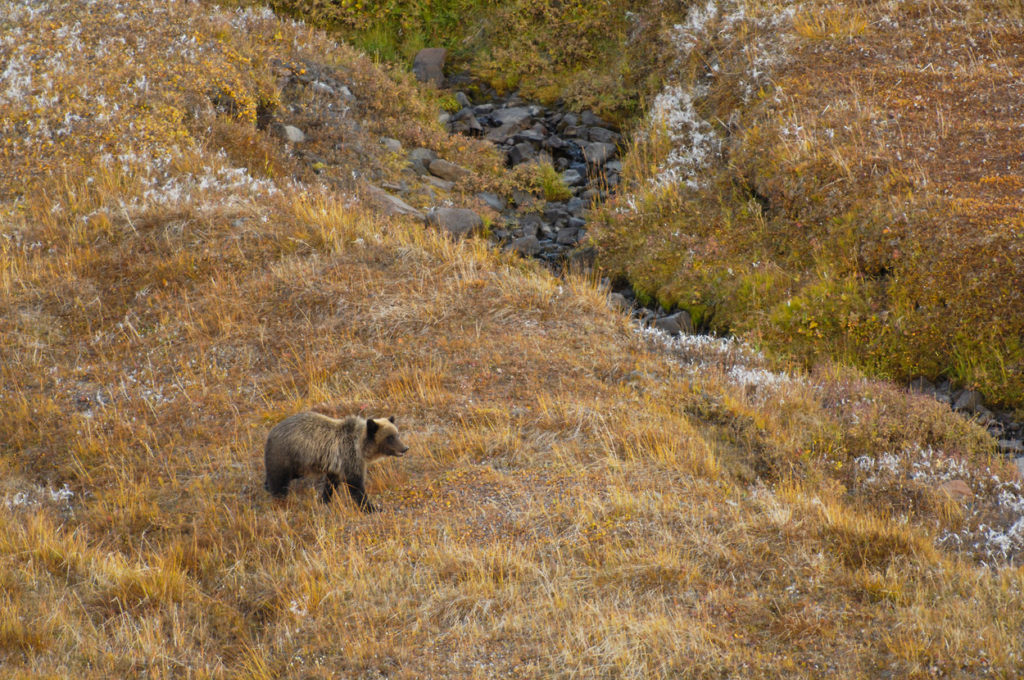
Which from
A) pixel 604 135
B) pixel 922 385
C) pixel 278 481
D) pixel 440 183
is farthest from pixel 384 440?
pixel 604 135

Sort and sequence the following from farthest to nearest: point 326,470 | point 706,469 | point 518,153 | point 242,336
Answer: point 518,153 < point 242,336 < point 706,469 < point 326,470

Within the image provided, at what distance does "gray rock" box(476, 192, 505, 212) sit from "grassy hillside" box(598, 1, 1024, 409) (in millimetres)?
2429

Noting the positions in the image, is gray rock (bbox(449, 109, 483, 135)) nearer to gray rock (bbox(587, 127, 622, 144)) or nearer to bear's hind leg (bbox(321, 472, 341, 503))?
gray rock (bbox(587, 127, 622, 144))

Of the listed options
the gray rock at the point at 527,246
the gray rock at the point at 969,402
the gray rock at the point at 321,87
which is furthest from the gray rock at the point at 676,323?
the gray rock at the point at 321,87

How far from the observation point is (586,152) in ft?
62.0

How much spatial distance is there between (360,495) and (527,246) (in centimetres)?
840

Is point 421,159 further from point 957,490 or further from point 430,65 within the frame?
point 957,490

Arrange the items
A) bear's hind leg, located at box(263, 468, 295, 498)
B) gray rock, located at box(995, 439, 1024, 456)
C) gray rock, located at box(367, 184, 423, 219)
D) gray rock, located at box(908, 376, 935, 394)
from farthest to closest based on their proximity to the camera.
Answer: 1. gray rock, located at box(367, 184, 423, 219)
2. gray rock, located at box(908, 376, 935, 394)
3. gray rock, located at box(995, 439, 1024, 456)
4. bear's hind leg, located at box(263, 468, 295, 498)

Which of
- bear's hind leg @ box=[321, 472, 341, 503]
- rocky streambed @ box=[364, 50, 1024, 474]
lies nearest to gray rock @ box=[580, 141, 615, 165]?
rocky streambed @ box=[364, 50, 1024, 474]

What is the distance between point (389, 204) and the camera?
1534cm

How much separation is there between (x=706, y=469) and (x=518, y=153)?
11859 millimetres

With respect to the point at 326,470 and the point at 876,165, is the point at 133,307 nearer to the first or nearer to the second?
Answer: the point at 326,470

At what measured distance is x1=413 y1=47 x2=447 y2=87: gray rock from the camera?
21.9 metres

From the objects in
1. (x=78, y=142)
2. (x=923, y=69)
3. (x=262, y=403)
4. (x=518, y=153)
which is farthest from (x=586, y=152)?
(x=262, y=403)
